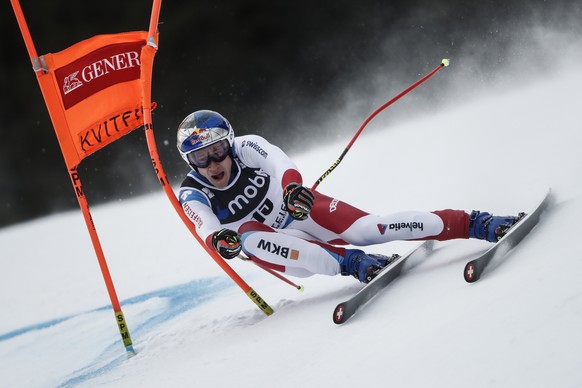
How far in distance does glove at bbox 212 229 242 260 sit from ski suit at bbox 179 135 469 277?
13 cm

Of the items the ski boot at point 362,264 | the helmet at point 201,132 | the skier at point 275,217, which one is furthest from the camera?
the helmet at point 201,132

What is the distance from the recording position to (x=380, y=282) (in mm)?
3250

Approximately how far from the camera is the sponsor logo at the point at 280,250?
11.5ft

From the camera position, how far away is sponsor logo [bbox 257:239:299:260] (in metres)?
3.49

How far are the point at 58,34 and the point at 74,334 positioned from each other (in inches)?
243

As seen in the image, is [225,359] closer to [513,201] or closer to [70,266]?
[513,201]

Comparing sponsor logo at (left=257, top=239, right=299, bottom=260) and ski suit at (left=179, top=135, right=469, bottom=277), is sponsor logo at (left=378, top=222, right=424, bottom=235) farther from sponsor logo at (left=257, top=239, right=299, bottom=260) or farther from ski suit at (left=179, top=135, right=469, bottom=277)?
sponsor logo at (left=257, top=239, right=299, bottom=260)

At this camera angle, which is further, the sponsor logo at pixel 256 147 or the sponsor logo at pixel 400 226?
the sponsor logo at pixel 256 147

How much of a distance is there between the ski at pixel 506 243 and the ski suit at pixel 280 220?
0.89 ft

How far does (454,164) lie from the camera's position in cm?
643

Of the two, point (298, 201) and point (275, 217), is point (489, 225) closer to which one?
point (298, 201)

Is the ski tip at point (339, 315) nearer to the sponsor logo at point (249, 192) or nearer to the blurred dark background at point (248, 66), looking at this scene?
the sponsor logo at point (249, 192)

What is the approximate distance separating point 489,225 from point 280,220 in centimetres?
118

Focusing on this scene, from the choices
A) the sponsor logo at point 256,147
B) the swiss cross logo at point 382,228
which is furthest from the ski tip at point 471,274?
the sponsor logo at point 256,147
